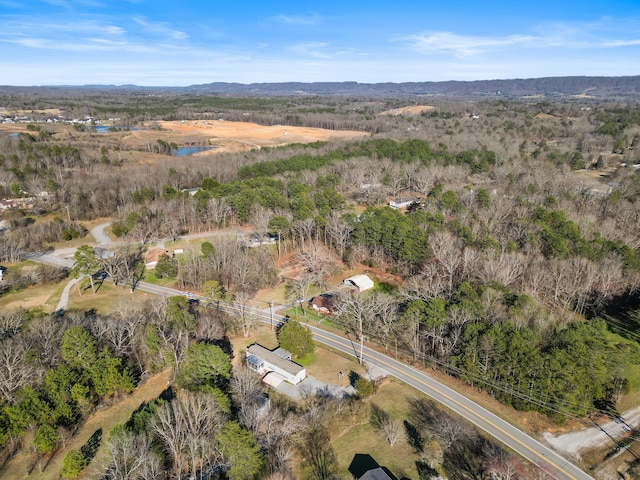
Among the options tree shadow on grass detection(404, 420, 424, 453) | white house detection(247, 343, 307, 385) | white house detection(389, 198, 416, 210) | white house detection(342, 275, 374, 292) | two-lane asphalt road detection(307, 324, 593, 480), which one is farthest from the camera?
white house detection(389, 198, 416, 210)

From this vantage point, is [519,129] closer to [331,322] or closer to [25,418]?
[331,322]

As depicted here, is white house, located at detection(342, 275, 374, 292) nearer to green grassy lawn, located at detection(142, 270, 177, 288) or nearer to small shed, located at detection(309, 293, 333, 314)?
small shed, located at detection(309, 293, 333, 314)

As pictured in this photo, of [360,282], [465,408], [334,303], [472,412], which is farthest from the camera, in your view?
[360,282]

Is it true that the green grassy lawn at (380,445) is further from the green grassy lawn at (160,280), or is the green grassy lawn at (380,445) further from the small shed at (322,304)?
the green grassy lawn at (160,280)

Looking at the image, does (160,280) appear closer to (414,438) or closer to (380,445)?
(380,445)

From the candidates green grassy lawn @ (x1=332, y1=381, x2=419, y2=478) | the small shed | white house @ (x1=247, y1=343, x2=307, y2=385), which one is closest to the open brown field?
the small shed

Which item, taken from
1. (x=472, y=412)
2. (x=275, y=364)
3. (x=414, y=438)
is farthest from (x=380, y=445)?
(x=275, y=364)
